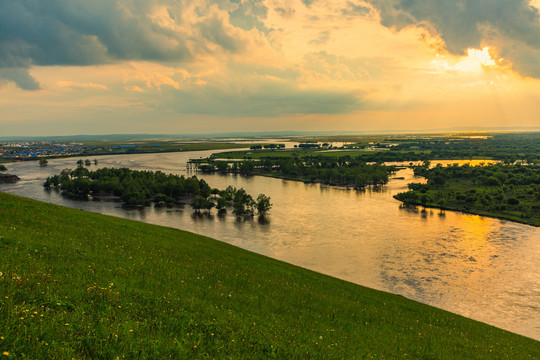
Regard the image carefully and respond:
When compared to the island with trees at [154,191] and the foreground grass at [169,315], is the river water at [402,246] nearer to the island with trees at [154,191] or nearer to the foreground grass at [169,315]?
the island with trees at [154,191]

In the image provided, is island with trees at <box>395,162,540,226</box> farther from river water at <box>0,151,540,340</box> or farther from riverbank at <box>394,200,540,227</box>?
river water at <box>0,151,540,340</box>

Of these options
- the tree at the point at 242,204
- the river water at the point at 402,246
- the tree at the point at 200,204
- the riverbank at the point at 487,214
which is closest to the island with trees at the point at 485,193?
the riverbank at the point at 487,214

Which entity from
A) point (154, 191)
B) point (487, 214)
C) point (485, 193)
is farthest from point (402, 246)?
point (154, 191)

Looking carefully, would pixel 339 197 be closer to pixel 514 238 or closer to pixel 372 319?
pixel 514 238

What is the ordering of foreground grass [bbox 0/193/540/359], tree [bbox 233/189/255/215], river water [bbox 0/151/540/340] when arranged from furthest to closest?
1. tree [bbox 233/189/255/215]
2. river water [bbox 0/151/540/340]
3. foreground grass [bbox 0/193/540/359]

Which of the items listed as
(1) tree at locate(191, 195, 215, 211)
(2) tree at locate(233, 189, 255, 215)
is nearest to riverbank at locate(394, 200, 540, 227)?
(2) tree at locate(233, 189, 255, 215)

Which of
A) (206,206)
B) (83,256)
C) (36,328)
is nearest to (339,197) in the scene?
(206,206)
